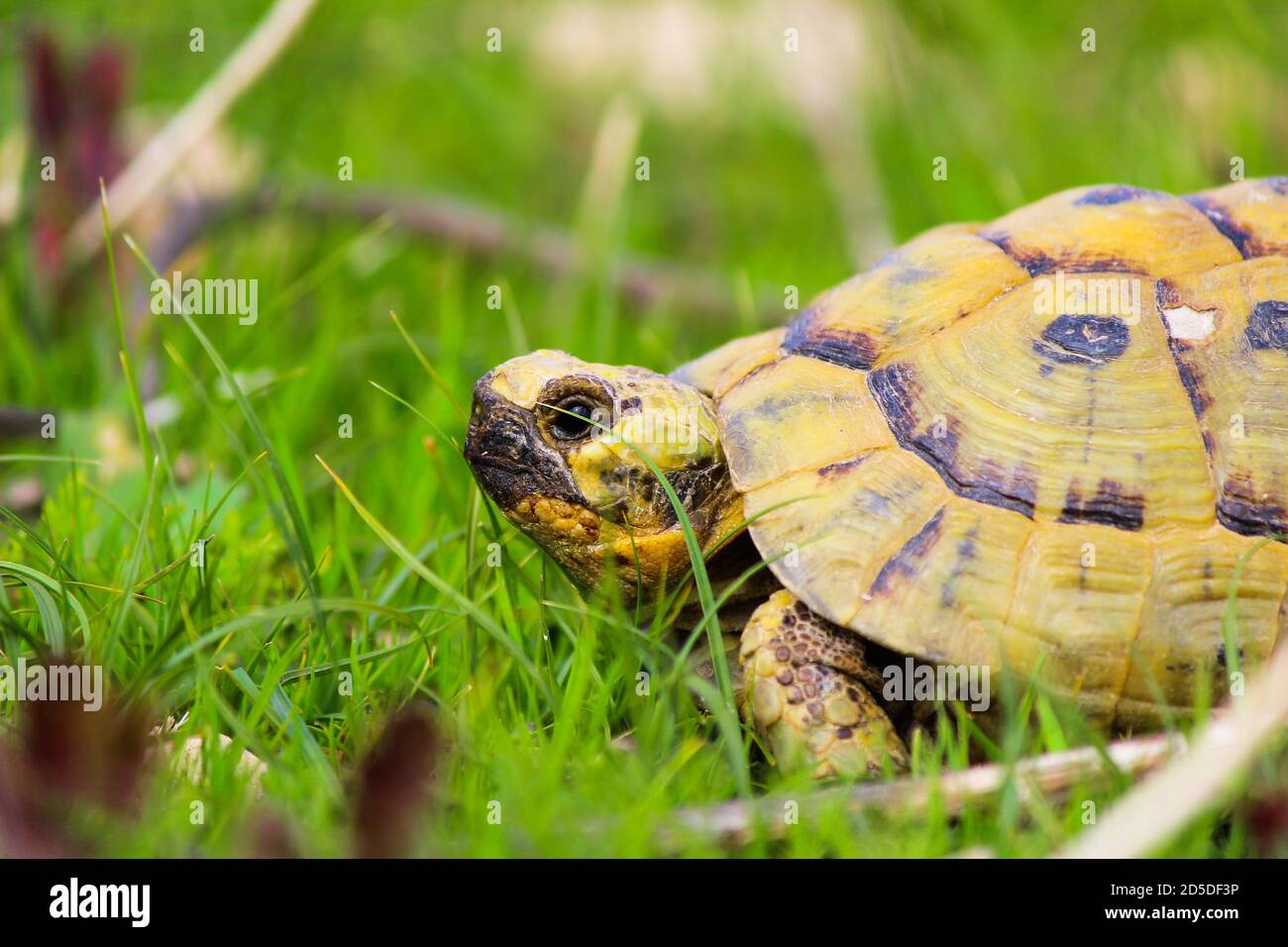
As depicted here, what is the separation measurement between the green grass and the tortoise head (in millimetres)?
183

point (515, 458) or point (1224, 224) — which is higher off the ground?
point (1224, 224)

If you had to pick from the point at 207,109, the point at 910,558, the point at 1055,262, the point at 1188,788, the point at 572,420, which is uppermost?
the point at 207,109

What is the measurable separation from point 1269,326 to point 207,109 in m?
3.77

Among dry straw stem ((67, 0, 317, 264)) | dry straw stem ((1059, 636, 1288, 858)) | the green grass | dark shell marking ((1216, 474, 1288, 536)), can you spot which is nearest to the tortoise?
dark shell marking ((1216, 474, 1288, 536))

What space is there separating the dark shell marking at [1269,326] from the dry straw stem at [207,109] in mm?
3483

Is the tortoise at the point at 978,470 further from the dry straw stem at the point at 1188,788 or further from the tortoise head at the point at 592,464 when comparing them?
the dry straw stem at the point at 1188,788

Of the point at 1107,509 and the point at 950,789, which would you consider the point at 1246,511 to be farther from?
the point at 950,789

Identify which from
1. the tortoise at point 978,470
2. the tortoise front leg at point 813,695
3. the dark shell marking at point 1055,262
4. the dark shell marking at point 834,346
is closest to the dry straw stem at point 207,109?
the tortoise at point 978,470

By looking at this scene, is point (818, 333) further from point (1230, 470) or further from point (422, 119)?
point (422, 119)

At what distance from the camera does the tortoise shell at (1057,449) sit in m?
2.58

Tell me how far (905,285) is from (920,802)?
4.69ft

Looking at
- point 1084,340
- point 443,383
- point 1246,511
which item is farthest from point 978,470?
point 443,383

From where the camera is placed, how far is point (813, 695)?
264 cm
